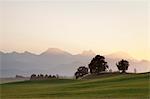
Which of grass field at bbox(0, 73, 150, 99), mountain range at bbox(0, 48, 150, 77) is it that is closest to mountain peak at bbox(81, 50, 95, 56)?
mountain range at bbox(0, 48, 150, 77)

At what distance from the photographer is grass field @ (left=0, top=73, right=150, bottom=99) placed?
109ft

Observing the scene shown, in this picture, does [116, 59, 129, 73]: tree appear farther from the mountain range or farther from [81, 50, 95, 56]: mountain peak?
[81, 50, 95, 56]: mountain peak

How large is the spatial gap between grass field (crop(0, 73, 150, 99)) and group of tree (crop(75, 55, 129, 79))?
0.08 metres

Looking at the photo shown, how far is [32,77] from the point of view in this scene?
33.1 metres

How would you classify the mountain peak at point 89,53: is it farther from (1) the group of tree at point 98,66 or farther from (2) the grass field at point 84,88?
(2) the grass field at point 84,88

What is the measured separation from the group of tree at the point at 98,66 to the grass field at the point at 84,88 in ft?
0.26

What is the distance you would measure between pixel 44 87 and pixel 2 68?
523 mm

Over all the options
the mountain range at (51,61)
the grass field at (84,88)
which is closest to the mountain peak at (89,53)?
the mountain range at (51,61)

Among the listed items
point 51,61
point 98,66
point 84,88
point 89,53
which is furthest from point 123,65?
point 51,61

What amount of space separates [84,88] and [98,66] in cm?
30

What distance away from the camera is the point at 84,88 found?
33094 mm

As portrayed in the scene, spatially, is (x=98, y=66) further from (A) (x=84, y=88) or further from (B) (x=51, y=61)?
(B) (x=51, y=61)

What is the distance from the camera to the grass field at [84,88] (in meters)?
33.1

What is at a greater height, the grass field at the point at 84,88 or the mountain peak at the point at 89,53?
the mountain peak at the point at 89,53
